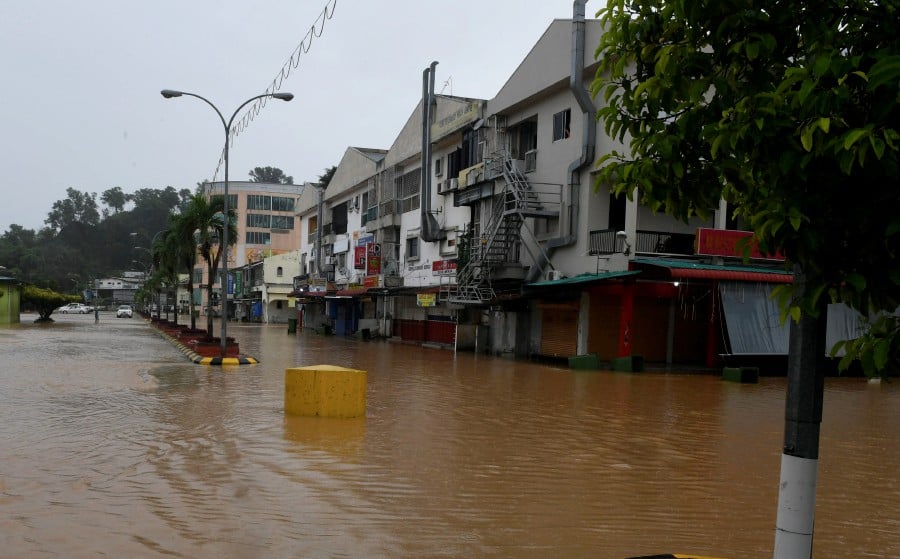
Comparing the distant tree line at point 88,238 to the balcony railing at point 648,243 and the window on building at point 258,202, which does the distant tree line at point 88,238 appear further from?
the balcony railing at point 648,243

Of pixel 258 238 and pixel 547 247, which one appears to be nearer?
pixel 547 247

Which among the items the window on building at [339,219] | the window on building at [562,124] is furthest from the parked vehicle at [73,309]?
the window on building at [562,124]

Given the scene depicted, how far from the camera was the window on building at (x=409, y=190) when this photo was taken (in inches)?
1686

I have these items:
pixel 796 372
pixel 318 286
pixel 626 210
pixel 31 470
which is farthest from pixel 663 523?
pixel 318 286

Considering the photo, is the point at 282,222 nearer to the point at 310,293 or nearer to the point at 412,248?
the point at 310,293

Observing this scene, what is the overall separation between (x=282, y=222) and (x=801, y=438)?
9946 centimetres

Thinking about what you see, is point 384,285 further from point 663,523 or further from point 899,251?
point 899,251

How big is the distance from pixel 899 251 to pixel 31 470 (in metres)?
8.87

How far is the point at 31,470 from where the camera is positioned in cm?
877

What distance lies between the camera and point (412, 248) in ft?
143

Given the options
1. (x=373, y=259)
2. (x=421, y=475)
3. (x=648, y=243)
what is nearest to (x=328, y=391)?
(x=421, y=475)

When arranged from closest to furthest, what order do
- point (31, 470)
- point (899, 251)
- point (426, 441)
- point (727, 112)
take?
point (899, 251) → point (727, 112) → point (31, 470) → point (426, 441)

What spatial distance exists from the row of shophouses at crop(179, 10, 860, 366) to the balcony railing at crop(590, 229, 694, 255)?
52mm

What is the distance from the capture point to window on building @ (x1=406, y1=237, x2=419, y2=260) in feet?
140
